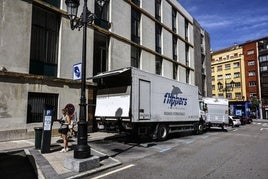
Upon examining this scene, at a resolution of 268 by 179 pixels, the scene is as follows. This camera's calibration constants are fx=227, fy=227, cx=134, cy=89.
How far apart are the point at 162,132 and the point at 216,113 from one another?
974cm

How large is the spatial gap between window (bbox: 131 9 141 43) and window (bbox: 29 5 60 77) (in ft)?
28.1

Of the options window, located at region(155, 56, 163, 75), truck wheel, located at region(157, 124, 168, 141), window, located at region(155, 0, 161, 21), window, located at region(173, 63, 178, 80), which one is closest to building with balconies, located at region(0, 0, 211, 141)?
window, located at region(155, 56, 163, 75)

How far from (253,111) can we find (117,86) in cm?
5903

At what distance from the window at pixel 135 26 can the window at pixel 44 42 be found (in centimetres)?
857

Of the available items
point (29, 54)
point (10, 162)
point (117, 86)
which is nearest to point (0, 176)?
point (10, 162)

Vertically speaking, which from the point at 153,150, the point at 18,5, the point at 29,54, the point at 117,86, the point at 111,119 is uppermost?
the point at 18,5

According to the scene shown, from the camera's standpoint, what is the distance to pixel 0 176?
6.06 m

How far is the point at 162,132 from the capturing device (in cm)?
1316

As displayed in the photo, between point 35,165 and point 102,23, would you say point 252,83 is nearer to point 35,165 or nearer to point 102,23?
point 102,23

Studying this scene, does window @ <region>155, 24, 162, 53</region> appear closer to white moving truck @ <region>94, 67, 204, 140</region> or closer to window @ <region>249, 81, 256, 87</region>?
white moving truck @ <region>94, 67, 204, 140</region>

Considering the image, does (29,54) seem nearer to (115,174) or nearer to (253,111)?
(115,174)

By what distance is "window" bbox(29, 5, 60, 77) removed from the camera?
13.6m

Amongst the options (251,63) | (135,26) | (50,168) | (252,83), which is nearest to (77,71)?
(50,168)

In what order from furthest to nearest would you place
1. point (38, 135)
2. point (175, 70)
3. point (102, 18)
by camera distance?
point (175, 70), point (102, 18), point (38, 135)
